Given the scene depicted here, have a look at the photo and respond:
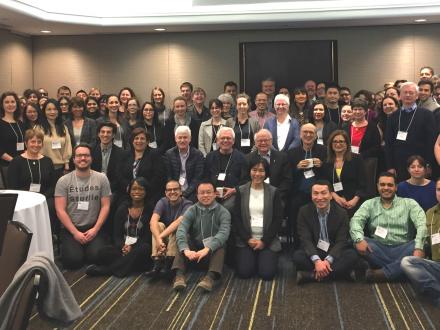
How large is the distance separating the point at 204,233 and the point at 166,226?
0.41 m

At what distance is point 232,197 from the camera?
15.9ft

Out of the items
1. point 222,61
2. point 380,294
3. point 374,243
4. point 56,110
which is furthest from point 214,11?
point 380,294

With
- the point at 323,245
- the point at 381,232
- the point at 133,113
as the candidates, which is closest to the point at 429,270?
the point at 381,232

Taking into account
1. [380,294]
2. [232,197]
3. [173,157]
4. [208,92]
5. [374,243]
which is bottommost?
[380,294]

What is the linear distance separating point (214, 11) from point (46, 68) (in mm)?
3401

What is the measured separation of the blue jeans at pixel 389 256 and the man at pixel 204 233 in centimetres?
120

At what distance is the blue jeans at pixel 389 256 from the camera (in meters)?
4.14

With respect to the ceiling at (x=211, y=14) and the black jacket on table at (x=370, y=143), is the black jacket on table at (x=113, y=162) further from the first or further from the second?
the ceiling at (x=211, y=14)

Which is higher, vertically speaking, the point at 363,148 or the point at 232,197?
the point at 363,148

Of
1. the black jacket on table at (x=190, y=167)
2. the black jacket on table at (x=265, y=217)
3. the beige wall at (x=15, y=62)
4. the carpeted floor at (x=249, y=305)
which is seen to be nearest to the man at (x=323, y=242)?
the carpeted floor at (x=249, y=305)

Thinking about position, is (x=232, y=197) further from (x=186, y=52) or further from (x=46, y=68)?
(x=46, y=68)

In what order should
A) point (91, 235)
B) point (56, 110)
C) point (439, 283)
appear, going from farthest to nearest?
point (56, 110), point (91, 235), point (439, 283)

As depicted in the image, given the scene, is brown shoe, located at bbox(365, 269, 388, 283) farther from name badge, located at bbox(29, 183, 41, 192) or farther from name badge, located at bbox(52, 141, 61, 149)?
name badge, located at bbox(52, 141, 61, 149)

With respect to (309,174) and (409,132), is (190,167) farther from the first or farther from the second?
(409,132)
